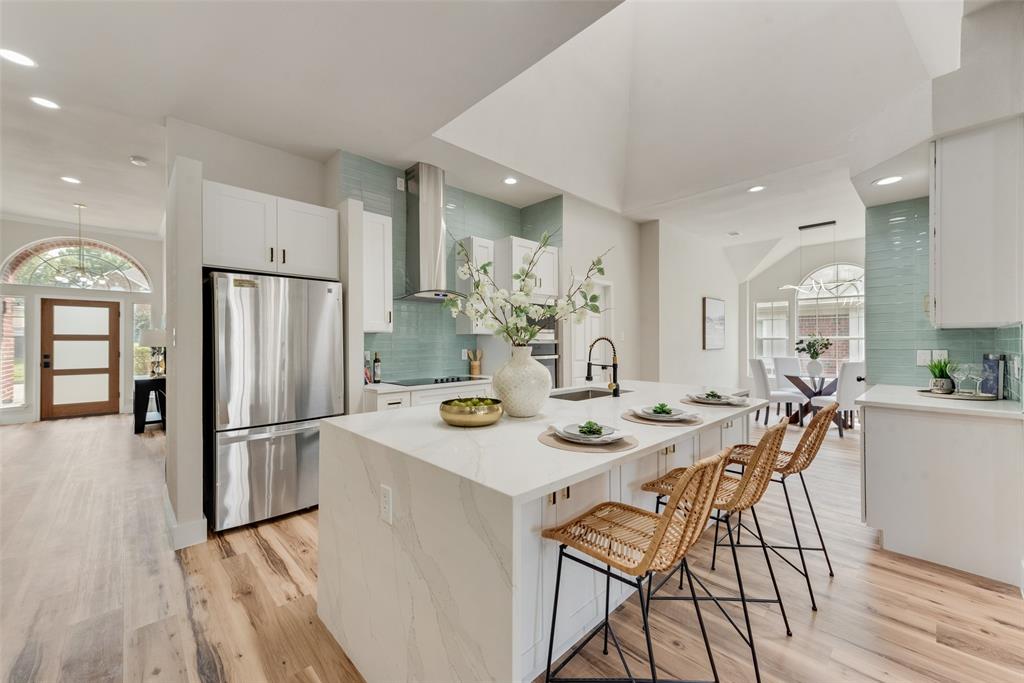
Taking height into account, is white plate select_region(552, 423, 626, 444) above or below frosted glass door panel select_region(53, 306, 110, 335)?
below

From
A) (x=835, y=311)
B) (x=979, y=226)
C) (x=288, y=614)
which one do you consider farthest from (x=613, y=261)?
(x=835, y=311)

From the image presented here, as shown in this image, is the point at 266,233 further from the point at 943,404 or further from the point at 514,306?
the point at 943,404

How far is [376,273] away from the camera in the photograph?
3.69m

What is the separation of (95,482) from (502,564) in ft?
14.9

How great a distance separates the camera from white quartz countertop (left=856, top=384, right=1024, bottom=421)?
216 centimetres

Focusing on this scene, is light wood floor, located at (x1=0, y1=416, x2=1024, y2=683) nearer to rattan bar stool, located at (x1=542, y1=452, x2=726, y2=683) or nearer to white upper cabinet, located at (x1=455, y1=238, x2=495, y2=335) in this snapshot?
rattan bar stool, located at (x1=542, y1=452, x2=726, y2=683)

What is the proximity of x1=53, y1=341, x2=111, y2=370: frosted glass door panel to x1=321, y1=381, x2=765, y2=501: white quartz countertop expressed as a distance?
7.72 m

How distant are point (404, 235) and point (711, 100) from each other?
125 inches

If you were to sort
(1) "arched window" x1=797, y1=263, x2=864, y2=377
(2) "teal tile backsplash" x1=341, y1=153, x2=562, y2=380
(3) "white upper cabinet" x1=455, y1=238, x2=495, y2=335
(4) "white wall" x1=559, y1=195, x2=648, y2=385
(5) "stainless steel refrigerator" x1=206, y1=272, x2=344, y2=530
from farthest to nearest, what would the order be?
(1) "arched window" x1=797, y1=263, x2=864, y2=377
(4) "white wall" x1=559, y1=195, x2=648, y2=385
(3) "white upper cabinet" x1=455, y1=238, x2=495, y2=335
(2) "teal tile backsplash" x1=341, y1=153, x2=562, y2=380
(5) "stainless steel refrigerator" x1=206, y1=272, x2=344, y2=530

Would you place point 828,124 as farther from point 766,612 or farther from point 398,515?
point 398,515

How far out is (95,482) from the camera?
370 centimetres

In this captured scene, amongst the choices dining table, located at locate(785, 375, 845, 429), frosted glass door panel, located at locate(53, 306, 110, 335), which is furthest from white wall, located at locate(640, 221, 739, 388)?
frosted glass door panel, located at locate(53, 306, 110, 335)

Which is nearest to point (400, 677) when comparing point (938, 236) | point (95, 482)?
point (938, 236)

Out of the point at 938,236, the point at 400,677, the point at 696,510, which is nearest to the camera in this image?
the point at 696,510
